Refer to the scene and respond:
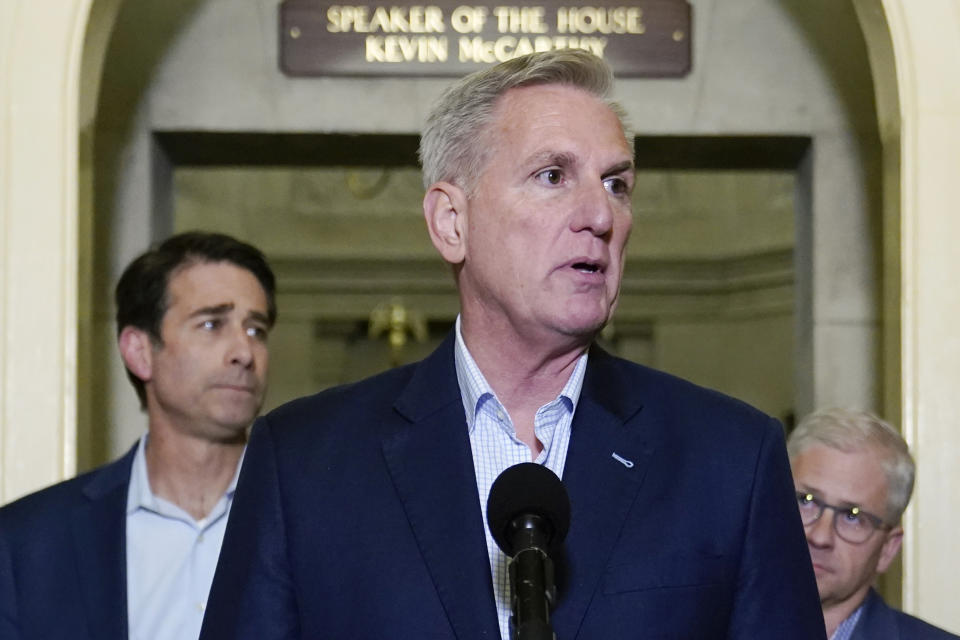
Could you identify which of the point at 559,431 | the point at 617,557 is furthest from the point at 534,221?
the point at 617,557

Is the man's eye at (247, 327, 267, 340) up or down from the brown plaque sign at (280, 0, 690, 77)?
down

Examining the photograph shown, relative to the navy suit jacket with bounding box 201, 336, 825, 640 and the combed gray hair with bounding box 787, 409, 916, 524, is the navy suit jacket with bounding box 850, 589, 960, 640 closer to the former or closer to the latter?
the combed gray hair with bounding box 787, 409, 916, 524

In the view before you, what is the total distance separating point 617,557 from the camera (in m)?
1.96

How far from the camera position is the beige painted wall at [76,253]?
3.61 meters

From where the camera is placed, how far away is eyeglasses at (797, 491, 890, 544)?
3.10m

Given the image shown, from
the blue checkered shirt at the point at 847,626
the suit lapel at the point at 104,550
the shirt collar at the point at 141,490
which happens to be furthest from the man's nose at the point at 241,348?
the blue checkered shirt at the point at 847,626

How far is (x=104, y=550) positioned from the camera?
309cm

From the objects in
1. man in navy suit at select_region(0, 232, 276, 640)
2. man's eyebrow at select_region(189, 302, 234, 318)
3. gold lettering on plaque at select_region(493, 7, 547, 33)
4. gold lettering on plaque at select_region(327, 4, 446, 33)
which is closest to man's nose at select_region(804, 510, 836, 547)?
man in navy suit at select_region(0, 232, 276, 640)

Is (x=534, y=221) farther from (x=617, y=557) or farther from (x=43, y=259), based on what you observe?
(x=43, y=259)

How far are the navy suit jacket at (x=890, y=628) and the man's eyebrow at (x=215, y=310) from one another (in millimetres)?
1538

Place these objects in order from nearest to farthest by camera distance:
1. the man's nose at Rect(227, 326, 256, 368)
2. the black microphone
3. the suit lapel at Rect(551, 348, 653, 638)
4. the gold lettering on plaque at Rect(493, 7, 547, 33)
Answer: the black microphone, the suit lapel at Rect(551, 348, 653, 638), the man's nose at Rect(227, 326, 256, 368), the gold lettering on plaque at Rect(493, 7, 547, 33)

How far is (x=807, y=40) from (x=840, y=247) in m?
0.68

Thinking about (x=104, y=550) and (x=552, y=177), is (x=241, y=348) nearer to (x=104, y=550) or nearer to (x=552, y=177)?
(x=104, y=550)

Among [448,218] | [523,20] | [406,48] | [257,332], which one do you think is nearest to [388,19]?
[406,48]
